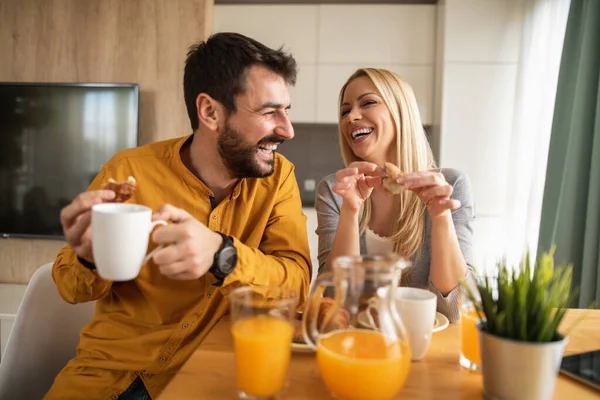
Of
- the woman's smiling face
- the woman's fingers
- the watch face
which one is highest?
the woman's smiling face

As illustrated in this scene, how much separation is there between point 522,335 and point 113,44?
9.63 ft

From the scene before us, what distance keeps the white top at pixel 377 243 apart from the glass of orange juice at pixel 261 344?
84 cm

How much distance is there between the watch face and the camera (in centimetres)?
87

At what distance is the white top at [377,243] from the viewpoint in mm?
1441

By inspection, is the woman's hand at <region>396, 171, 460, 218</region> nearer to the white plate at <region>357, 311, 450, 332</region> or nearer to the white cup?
the white plate at <region>357, 311, 450, 332</region>

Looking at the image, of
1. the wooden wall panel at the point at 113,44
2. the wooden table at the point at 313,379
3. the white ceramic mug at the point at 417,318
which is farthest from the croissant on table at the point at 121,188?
the wooden wall panel at the point at 113,44

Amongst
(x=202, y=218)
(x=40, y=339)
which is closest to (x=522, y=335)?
(x=202, y=218)

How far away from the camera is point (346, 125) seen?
1.64 m

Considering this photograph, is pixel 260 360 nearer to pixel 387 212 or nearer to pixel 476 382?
pixel 476 382

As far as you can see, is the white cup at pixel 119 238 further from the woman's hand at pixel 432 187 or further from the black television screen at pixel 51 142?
the black television screen at pixel 51 142

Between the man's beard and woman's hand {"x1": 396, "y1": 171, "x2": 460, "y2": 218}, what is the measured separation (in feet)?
1.27

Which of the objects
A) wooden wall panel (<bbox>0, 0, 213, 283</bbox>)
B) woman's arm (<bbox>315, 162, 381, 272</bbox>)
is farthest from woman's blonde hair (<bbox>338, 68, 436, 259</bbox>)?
wooden wall panel (<bbox>0, 0, 213, 283</bbox>)

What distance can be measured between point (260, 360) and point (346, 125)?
46.0 inches

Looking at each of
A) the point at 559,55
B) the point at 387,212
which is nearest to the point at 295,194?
the point at 387,212
